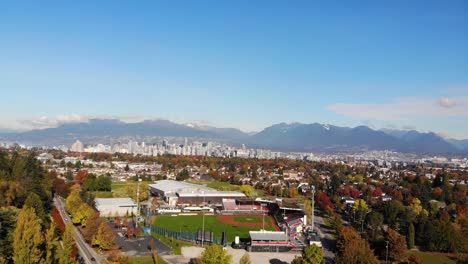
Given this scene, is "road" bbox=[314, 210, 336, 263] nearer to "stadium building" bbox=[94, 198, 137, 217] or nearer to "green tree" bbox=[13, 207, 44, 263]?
Result: "green tree" bbox=[13, 207, 44, 263]

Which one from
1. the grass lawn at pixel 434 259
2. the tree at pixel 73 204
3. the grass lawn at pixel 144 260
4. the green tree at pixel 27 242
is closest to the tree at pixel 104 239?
the grass lawn at pixel 144 260

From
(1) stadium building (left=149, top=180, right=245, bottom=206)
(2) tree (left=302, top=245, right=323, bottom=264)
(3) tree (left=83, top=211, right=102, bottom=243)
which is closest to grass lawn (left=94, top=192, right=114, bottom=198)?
(1) stadium building (left=149, top=180, right=245, bottom=206)

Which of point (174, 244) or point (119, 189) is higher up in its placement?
point (119, 189)

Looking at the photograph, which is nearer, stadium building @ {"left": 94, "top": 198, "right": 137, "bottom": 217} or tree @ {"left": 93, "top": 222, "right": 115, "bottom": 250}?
tree @ {"left": 93, "top": 222, "right": 115, "bottom": 250}

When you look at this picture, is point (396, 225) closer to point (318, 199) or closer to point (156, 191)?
point (318, 199)

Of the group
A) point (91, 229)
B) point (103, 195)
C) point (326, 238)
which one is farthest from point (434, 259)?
point (103, 195)

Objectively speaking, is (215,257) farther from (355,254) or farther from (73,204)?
(73,204)
